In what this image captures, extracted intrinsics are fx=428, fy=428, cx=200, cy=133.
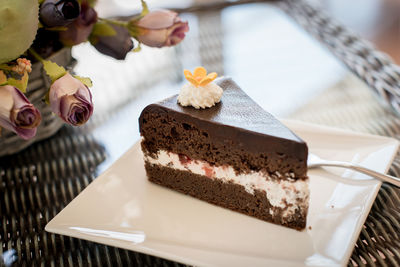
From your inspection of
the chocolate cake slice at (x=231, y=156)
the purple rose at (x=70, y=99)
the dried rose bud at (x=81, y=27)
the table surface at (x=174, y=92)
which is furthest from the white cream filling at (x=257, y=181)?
the dried rose bud at (x=81, y=27)

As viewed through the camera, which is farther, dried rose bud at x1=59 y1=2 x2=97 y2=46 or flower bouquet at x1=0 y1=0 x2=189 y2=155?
dried rose bud at x1=59 y1=2 x2=97 y2=46

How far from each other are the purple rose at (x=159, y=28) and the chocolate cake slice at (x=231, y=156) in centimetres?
19

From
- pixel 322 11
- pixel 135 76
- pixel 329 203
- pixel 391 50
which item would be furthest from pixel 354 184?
pixel 391 50

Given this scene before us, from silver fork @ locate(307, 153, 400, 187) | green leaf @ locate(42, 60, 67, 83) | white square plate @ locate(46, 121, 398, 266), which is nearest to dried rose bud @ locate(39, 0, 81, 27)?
green leaf @ locate(42, 60, 67, 83)

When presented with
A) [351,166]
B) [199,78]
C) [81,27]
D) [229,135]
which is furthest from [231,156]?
[81,27]

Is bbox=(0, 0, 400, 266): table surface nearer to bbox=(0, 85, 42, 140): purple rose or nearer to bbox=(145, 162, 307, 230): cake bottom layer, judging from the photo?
bbox=(145, 162, 307, 230): cake bottom layer

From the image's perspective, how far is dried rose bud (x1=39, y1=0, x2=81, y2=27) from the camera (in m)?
1.02

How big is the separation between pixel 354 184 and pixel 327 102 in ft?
1.64

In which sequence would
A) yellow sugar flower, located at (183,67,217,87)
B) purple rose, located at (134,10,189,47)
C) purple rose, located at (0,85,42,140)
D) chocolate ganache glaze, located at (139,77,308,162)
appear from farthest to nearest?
purple rose, located at (134,10,189,47) < yellow sugar flower, located at (183,67,217,87) < chocolate ganache glaze, located at (139,77,308,162) < purple rose, located at (0,85,42,140)

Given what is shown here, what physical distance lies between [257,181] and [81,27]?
0.62 metres

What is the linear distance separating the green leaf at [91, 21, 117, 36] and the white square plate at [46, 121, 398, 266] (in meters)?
0.37

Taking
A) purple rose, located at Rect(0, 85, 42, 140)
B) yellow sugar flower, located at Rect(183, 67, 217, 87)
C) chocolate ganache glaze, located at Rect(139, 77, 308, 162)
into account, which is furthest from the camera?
yellow sugar flower, located at Rect(183, 67, 217, 87)

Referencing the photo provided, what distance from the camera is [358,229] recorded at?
0.92 meters

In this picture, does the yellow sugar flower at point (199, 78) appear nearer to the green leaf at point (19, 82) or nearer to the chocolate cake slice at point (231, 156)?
the chocolate cake slice at point (231, 156)
